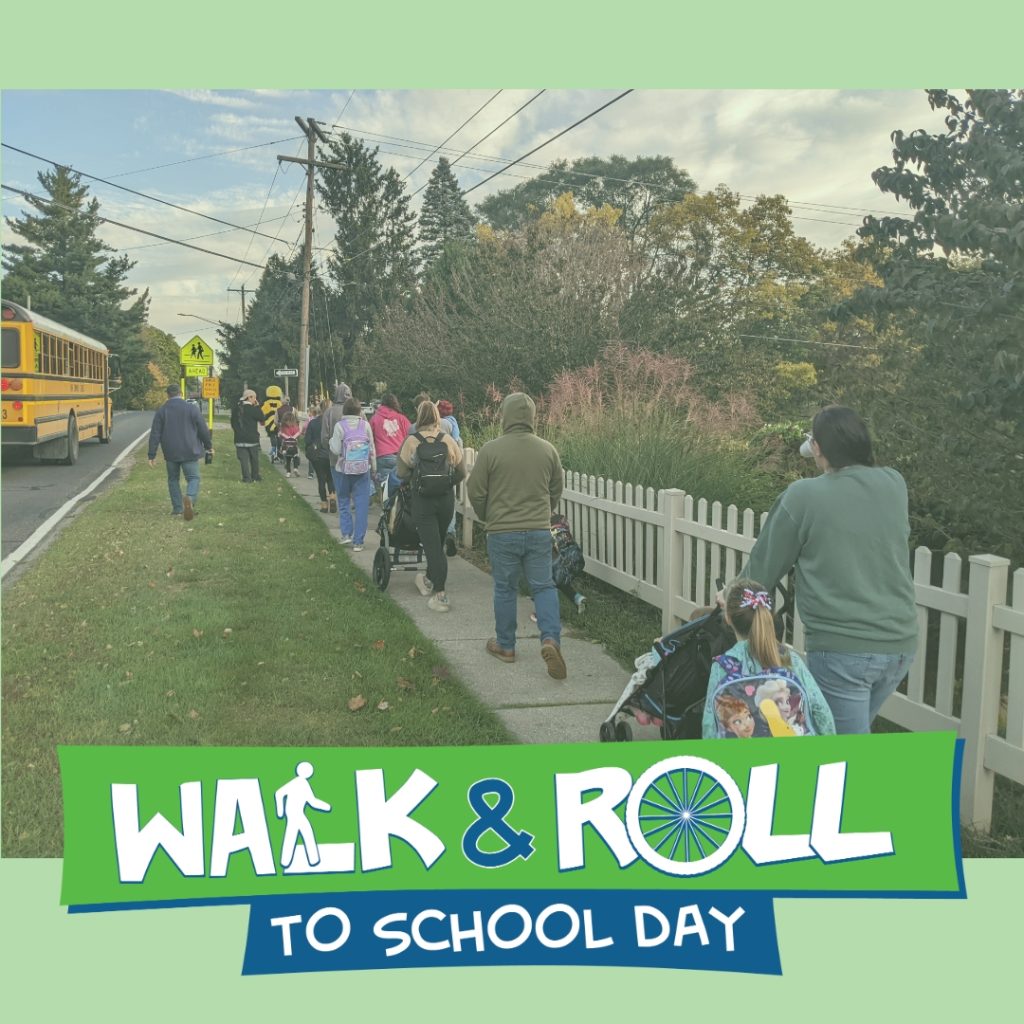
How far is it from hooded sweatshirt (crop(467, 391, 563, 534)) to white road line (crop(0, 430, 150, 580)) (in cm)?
284

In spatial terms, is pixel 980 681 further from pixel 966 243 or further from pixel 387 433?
pixel 387 433

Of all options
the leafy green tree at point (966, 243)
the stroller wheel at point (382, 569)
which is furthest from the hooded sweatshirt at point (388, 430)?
the leafy green tree at point (966, 243)

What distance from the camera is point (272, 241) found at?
7.06 metres

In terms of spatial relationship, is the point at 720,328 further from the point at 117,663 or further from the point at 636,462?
the point at 117,663

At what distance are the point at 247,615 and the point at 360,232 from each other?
12.0 m

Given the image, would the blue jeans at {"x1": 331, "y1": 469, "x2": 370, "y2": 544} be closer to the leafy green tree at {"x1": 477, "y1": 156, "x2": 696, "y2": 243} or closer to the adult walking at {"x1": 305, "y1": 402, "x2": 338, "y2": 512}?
the adult walking at {"x1": 305, "y1": 402, "x2": 338, "y2": 512}

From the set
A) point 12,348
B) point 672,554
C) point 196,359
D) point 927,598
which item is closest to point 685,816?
point 927,598

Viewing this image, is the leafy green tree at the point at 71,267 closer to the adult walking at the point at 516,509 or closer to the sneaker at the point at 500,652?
the adult walking at the point at 516,509

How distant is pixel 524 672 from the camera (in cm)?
603

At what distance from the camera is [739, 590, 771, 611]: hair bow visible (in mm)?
3373

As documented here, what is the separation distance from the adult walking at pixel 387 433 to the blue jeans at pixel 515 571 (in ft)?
15.3

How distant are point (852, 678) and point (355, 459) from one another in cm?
745

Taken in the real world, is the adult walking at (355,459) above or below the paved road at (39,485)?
above

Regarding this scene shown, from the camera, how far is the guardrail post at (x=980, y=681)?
3992 mm
